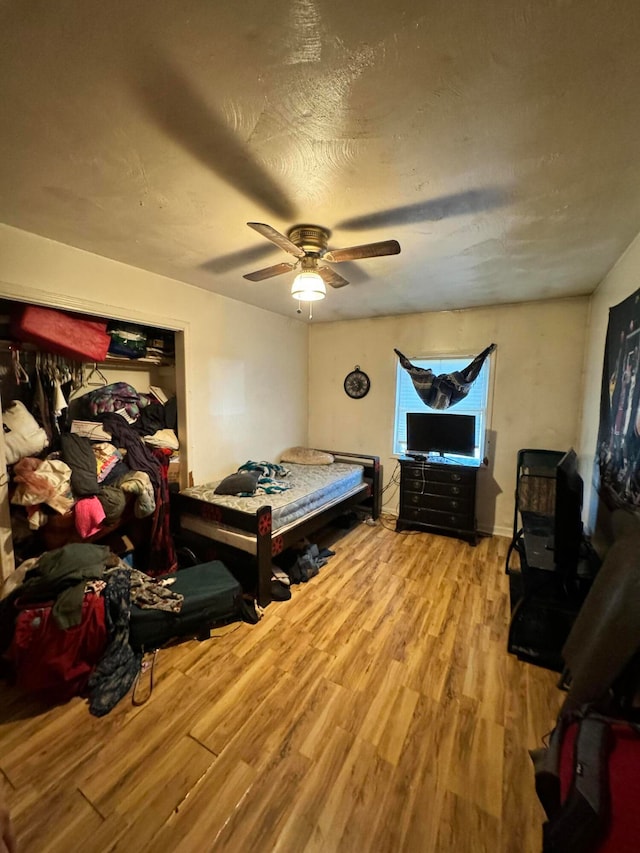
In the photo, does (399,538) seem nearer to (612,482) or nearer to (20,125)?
(612,482)

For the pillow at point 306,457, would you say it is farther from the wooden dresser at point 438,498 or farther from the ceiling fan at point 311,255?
the ceiling fan at point 311,255

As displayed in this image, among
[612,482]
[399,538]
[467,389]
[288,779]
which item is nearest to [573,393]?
[467,389]

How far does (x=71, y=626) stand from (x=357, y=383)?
3.49 meters

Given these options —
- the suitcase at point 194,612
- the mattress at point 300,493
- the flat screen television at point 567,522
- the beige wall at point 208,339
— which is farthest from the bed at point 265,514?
the flat screen television at point 567,522

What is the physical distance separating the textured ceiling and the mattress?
6.06ft

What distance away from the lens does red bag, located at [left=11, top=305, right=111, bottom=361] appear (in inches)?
81.0

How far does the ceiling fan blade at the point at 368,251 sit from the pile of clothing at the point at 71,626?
7.23ft

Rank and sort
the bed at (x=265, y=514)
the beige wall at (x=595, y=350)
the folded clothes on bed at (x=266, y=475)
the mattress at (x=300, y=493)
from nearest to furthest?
the beige wall at (x=595, y=350) → the bed at (x=265, y=514) → the mattress at (x=300, y=493) → the folded clothes on bed at (x=266, y=475)

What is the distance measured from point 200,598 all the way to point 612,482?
2606mm

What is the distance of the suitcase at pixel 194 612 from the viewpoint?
6.27 ft

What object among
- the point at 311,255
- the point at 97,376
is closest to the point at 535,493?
the point at 311,255

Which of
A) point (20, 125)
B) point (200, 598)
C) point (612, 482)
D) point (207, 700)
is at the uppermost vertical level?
point (20, 125)

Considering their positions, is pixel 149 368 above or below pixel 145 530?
above

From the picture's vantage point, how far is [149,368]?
308cm
